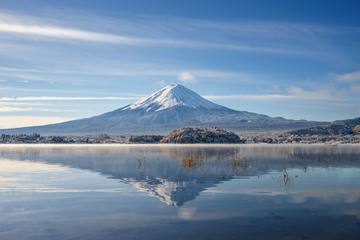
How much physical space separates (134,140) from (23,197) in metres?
104

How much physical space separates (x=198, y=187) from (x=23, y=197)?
758 centimetres

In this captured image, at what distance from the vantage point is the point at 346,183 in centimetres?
2366

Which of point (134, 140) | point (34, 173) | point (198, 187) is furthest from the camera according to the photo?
point (134, 140)

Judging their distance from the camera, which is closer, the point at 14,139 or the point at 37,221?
the point at 37,221

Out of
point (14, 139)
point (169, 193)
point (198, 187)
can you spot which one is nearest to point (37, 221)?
point (169, 193)

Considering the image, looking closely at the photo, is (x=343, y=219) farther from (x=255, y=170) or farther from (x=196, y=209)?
(x=255, y=170)

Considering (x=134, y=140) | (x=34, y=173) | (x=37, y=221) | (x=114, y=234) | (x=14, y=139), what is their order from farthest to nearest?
(x=14, y=139) → (x=134, y=140) → (x=34, y=173) → (x=37, y=221) → (x=114, y=234)

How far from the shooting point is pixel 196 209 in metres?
16.5

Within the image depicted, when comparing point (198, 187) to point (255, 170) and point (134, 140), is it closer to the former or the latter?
point (255, 170)

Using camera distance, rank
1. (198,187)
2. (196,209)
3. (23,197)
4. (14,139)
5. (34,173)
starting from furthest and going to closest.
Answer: (14,139) < (34,173) < (198,187) < (23,197) < (196,209)

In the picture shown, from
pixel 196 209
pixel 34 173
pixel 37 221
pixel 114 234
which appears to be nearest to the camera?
pixel 114 234

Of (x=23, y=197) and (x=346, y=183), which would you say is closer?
(x=23, y=197)

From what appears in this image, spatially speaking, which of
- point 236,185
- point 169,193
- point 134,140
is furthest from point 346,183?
point 134,140

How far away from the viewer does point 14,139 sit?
136 m
